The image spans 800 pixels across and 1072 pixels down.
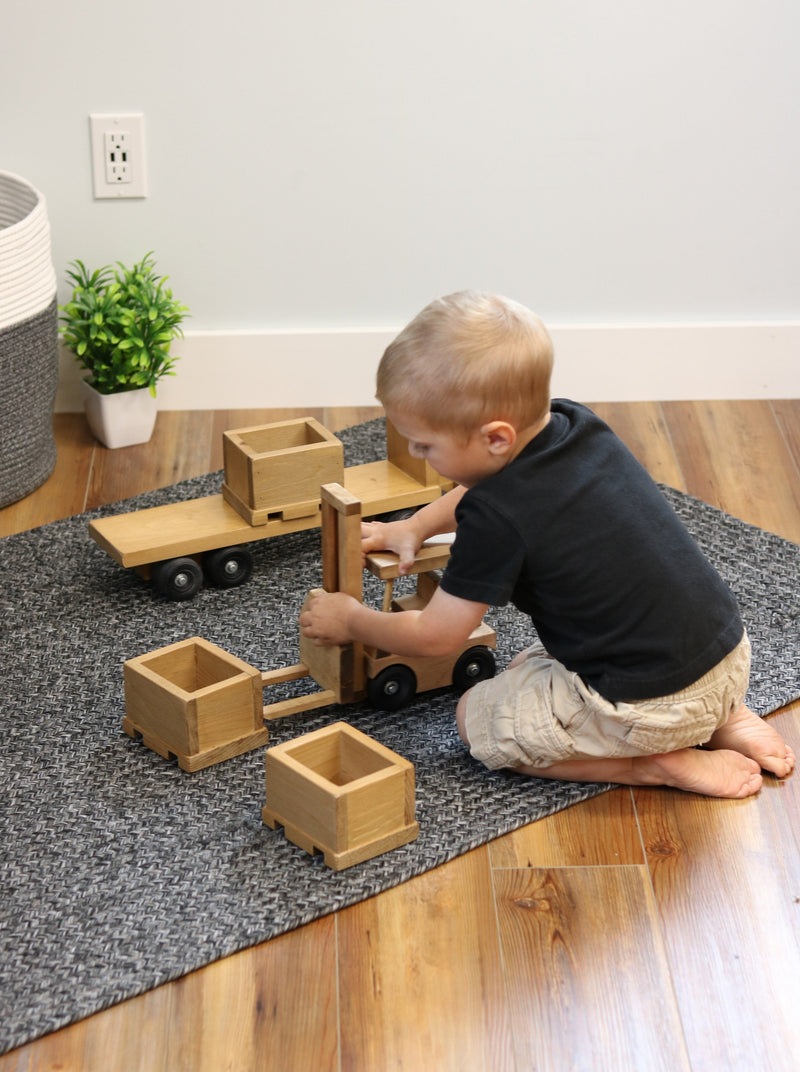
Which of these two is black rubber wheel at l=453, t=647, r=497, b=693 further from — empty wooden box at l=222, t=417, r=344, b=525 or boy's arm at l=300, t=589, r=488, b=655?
empty wooden box at l=222, t=417, r=344, b=525

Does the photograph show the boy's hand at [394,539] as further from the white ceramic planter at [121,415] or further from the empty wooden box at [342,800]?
the white ceramic planter at [121,415]

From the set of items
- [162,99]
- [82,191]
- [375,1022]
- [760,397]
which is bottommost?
[375,1022]

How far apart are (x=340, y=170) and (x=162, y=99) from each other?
0.99 feet

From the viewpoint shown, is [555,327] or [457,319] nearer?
[457,319]

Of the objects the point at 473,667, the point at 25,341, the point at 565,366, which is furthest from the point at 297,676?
the point at 565,366

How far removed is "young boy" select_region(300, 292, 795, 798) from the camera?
3.53 ft

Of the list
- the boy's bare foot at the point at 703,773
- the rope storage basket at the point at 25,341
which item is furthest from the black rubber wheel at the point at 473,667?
the rope storage basket at the point at 25,341

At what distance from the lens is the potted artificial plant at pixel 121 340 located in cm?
188

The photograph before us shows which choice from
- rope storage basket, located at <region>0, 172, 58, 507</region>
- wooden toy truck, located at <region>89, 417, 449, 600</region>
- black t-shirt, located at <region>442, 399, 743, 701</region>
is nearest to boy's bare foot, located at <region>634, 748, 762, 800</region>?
black t-shirt, located at <region>442, 399, 743, 701</region>

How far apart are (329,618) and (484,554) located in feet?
0.75

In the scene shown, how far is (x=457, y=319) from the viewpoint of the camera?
1.07m

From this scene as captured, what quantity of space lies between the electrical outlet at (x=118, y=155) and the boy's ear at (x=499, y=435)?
1112 millimetres

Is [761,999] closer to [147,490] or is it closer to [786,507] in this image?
[786,507]

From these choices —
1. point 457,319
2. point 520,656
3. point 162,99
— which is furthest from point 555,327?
point 457,319
